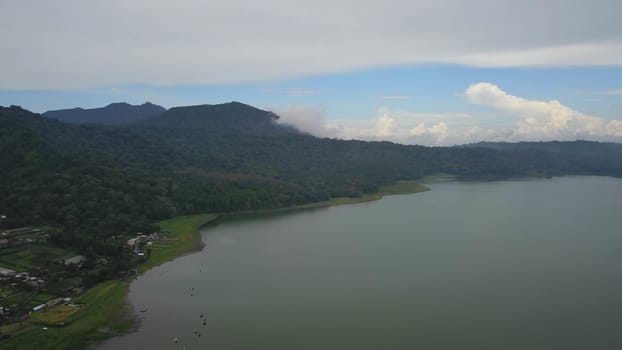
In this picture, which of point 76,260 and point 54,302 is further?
point 76,260

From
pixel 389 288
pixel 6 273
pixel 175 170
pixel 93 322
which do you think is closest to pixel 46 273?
pixel 6 273

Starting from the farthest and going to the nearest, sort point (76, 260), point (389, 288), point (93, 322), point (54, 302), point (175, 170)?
point (175, 170), point (76, 260), point (389, 288), point (54, 302), point (93, 322)

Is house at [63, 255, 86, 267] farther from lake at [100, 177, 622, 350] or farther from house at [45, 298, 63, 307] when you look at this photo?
house at [45, 298, 63, 307]

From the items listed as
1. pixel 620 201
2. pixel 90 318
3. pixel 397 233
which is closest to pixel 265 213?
pixel 397 233

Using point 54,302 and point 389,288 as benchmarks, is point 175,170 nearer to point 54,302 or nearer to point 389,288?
point 54,302

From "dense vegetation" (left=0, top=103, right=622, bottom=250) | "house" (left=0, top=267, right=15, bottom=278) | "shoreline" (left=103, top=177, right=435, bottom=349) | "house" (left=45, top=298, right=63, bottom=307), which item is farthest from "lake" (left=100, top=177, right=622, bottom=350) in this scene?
"dense vegetation" (left=0, top=103, right=622, bottom=250)

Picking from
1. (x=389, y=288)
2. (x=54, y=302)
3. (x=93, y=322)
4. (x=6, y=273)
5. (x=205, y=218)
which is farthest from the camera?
(x=205, y=218)

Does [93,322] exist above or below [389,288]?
below
